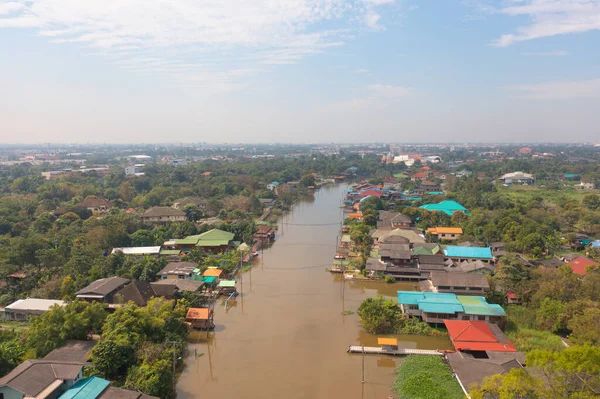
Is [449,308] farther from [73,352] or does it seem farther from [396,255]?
[73,352]

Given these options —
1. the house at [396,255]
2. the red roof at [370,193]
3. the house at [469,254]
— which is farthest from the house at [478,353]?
the red roof at [370,193]


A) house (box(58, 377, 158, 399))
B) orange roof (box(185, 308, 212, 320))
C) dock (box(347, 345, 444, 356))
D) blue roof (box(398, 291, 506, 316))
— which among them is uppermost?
house (box(58, 377, 158, 399))

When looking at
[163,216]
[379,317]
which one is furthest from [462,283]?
[163,216]

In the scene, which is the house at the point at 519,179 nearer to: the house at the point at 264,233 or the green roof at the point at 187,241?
the house at the point at 264,233

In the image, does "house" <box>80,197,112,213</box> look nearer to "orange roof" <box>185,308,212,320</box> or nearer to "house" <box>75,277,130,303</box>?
"house" <box>75,277,130,303</box>

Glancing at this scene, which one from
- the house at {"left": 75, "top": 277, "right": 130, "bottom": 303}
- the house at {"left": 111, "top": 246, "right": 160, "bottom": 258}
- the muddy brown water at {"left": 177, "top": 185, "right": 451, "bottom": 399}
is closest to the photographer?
the muddy brown water at {"left": 177, "top": 185, "right": 451, "bottom": 399}

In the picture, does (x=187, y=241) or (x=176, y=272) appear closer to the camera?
A: (x=176, y=272)

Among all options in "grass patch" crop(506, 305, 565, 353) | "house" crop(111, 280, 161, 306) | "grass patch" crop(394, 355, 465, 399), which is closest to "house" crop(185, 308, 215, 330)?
"house" crop(111, 280, 161, 306)
